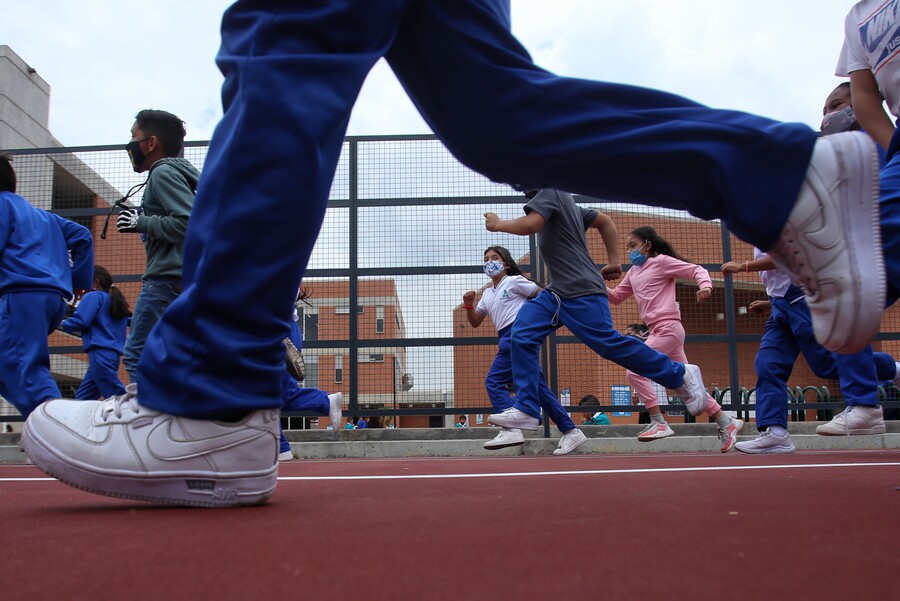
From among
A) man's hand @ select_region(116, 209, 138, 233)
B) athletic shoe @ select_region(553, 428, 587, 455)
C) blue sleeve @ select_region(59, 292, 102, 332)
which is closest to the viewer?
man's hand @ select_region(116, 209, 138, 233)

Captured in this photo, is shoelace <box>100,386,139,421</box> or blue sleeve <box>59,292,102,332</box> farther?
blue sleeve <box>59,292,102,332</box>

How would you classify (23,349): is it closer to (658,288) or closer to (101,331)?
(101,331)

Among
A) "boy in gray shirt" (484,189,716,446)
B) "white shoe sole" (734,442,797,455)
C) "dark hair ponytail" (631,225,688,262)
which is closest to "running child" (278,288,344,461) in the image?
"boy in gray shirt" (484,189,716,446)

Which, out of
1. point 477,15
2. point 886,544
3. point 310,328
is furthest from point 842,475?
point 310,328

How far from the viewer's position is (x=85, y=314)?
7.01 meters

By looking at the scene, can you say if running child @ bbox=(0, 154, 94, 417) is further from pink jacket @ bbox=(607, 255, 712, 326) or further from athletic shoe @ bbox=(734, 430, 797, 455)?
pink jacket @ bbox=(607, 255, 712, 326)

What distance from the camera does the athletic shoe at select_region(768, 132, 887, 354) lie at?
1.47m

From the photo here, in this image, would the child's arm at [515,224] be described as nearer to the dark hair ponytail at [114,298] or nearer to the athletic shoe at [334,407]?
the athletic shoe at [334,407]

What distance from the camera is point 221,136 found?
153cm

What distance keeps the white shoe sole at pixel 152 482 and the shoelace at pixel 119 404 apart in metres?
0.11

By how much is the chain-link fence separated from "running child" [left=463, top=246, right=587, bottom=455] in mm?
1097

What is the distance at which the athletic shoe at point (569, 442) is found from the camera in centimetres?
654

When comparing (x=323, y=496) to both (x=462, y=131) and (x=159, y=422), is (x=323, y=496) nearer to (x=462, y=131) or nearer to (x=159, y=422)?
(x=159, y=422)

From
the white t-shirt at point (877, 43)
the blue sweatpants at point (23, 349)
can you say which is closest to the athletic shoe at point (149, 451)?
the white t-shirt at point (877, 43)
